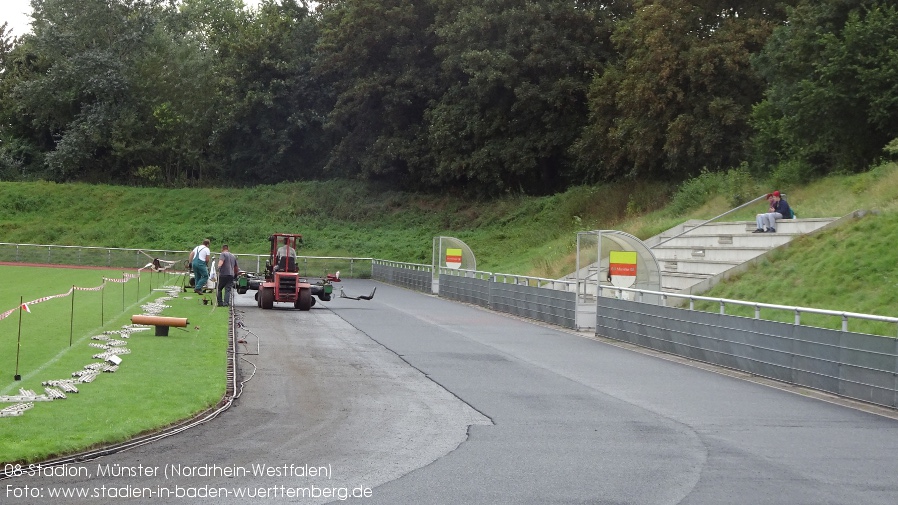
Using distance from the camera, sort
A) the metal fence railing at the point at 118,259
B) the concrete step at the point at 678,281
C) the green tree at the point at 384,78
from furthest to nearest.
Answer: the green tree at the point at 384,78
the metal fence railing at the point at 118,259
the concrete step at the point at 678,281

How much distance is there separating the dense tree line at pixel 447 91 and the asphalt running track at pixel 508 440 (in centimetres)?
2103

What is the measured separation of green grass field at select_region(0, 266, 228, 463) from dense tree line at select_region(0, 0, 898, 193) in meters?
22.3

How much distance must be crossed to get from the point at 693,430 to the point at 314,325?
15637 millimetres

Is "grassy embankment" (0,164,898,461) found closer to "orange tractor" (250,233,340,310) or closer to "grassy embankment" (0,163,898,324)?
"grassy embankment" (0,163,898,324)

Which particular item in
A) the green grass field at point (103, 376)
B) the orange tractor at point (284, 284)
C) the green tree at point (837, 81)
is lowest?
the green grass field at point (103, 376)

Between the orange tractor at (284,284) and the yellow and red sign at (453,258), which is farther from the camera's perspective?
the yellow and red sign at (453,258)

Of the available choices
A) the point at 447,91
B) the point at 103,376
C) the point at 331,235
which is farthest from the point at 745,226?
the point at 331,235

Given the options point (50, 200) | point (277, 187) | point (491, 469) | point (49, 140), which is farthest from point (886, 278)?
point (49, 140)

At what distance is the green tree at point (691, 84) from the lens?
154 ft

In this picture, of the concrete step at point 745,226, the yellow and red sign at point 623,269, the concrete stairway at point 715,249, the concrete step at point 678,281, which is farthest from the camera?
the concrete step at point 678,281

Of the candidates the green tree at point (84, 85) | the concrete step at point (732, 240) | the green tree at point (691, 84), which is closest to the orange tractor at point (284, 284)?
the concrete step at point (732, 240)

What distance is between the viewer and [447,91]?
67.8m

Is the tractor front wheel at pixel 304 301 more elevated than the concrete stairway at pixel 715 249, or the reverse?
the concrete stairway at pixel 715 249

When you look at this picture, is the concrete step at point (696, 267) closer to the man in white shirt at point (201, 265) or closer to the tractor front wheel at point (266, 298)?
the tractor front wheel at point (266, 298)
